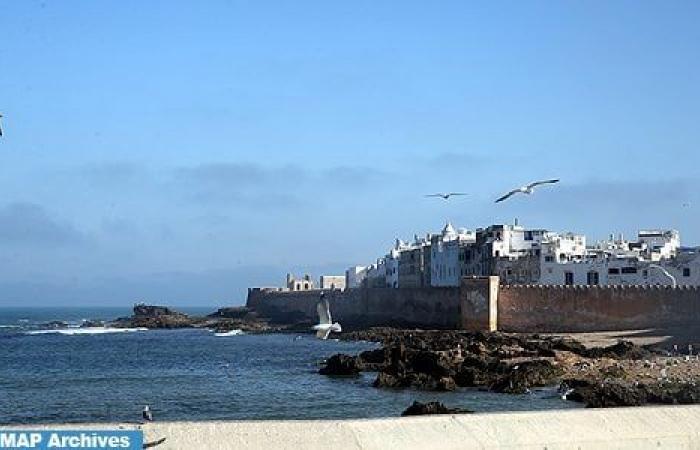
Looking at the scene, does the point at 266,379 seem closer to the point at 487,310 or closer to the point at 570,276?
the point at 487,310

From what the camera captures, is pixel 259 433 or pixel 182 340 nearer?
pixel 259 433

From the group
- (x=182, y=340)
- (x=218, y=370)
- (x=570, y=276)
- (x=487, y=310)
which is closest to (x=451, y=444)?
(x=218, y=370)

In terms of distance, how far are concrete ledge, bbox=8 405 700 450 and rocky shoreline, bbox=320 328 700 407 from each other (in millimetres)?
9271

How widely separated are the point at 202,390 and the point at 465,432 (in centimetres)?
1879

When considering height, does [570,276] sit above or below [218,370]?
above

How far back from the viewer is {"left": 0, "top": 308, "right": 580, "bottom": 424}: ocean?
19.9m

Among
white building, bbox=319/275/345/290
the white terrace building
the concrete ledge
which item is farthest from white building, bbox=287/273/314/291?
the concrete ledge

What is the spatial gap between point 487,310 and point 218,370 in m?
14.4

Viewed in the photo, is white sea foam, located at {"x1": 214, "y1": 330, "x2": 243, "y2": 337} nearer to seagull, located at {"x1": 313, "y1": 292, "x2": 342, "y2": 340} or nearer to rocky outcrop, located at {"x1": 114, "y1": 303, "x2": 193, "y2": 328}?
rocky outcrop, located at {"x1": 114, "y1": 303, "x2": 193, "y2": 328}

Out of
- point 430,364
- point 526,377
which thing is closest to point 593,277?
point 430,364

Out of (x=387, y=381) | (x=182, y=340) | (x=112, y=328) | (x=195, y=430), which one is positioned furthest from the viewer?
(x=112, y=328)

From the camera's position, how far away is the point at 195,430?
633 cm

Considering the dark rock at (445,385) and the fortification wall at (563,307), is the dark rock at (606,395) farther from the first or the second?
the fortification wall at (563,307)

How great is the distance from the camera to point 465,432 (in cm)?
687
